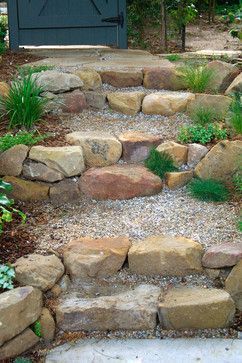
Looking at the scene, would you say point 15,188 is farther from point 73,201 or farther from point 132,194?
point 132,194

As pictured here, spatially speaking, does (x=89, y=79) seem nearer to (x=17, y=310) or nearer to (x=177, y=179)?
(x=177, y=179)

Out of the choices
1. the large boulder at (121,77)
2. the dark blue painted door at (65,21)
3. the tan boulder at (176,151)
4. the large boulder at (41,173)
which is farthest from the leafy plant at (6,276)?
the dark blue painted door at (65,21)

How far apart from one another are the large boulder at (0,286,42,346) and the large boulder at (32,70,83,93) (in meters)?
2.26

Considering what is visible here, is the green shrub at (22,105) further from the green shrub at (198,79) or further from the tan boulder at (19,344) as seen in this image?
the tan boulder at (19,344)

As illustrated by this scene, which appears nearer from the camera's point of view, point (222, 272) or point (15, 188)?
point (222, 272)

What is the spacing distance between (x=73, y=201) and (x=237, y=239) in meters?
1.23

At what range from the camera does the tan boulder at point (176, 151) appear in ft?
17.0

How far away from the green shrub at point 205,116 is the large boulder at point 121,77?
87 cm

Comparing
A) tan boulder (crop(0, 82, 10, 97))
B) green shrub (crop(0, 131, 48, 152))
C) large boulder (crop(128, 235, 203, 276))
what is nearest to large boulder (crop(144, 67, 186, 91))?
tan boulder (crop(0, 82, 10, 97))

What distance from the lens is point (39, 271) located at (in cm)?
415

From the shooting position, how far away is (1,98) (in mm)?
5477

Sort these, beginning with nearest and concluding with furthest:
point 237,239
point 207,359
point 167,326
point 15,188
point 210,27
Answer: point 207,359, point 167,326, point 237,239, point 15,188, point 210,27

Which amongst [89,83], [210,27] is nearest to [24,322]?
[89,83]

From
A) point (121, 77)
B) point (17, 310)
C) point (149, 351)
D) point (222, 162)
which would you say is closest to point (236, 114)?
point (222, 162)
